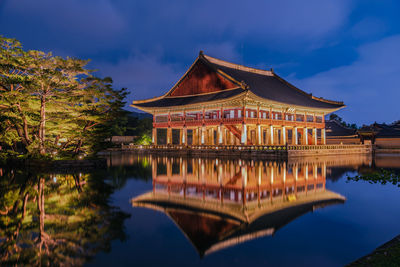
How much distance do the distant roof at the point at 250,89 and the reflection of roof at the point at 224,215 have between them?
98.0 feet

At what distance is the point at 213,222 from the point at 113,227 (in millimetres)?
2813

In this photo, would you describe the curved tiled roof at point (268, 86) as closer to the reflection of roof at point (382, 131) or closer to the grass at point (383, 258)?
the reflection of roof at point (382, 131)

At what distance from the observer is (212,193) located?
12.8 metres

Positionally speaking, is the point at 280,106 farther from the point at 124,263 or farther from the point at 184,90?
the point at 124,263

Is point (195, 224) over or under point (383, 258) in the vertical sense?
under

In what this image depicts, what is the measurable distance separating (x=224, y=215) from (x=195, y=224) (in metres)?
1.30

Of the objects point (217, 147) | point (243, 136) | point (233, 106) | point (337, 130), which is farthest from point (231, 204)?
point (337, 130)

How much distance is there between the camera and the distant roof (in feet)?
146

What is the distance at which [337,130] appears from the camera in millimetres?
66312

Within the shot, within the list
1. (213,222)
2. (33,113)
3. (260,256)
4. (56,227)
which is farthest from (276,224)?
(33,113)

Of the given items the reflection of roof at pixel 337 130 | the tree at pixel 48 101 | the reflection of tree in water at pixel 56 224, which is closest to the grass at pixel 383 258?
the reflection of tree in water at pixel 56 224

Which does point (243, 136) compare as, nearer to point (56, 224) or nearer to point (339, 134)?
point (56, 224)

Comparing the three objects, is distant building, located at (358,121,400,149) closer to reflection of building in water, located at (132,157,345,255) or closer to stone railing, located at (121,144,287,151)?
stone railing, located at (121,144,287,151)

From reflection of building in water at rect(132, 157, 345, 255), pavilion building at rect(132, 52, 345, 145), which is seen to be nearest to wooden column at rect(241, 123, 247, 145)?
pavilion building at rect(132, 52, 345, 145)
